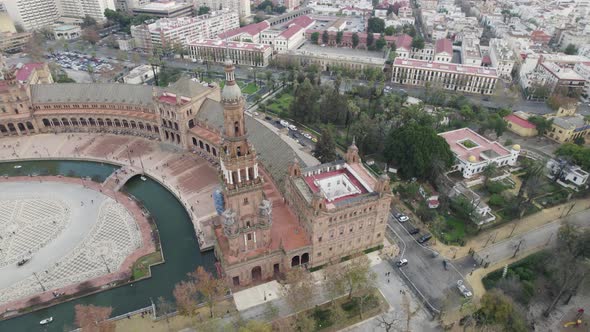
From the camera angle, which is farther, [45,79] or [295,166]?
[45,79]

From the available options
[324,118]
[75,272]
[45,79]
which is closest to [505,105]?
[324,118]

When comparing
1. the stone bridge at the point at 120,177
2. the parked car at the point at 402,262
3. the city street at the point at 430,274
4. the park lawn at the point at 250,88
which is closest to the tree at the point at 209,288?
the parked car at the point at 402,262

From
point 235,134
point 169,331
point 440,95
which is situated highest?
point 235,134

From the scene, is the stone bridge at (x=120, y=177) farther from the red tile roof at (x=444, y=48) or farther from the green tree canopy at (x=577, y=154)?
the red tile roof at (x=444, y=48)

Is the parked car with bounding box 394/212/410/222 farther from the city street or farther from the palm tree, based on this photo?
the palm tree

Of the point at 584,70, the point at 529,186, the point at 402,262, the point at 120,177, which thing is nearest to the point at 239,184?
the point at 402,262

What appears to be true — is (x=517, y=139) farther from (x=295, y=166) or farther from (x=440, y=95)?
(x=295, y=166)

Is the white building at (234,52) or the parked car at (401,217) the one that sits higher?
the white building at (234,52)
